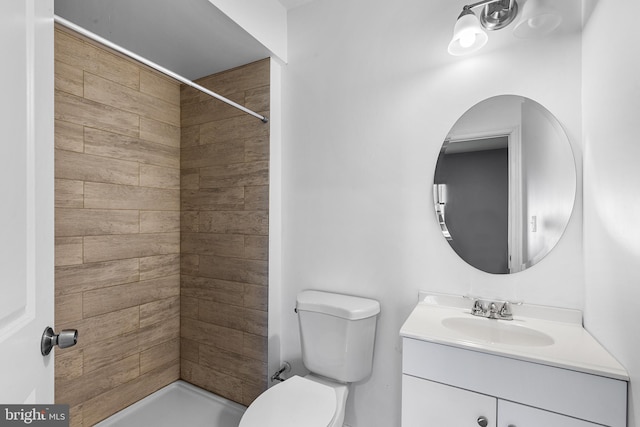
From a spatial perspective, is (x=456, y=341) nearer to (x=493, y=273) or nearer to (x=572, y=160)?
(x=493, y=273)

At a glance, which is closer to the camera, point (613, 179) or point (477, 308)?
point (613, 179)

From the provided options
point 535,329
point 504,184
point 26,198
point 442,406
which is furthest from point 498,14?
point 26,198

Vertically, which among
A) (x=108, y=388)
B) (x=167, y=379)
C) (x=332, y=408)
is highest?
(x=332, y=408)

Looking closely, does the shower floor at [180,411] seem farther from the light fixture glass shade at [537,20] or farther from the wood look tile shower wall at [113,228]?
the light fixture glass shade at [537,20]

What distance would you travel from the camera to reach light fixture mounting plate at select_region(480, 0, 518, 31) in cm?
130

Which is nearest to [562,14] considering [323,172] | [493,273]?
[493,273]

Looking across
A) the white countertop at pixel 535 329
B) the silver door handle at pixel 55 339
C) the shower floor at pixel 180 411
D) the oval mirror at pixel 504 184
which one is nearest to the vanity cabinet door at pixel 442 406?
the white countertop at pixel 535 329

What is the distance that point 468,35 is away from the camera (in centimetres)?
131

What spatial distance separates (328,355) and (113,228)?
149 centimetres

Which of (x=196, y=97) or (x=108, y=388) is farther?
(x=196, y=97)

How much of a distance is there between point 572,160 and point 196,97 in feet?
7.45

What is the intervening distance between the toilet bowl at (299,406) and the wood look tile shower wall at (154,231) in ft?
1.69

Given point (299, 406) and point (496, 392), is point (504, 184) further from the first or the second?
point (299, 406)

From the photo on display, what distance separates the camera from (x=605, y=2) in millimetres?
1046
